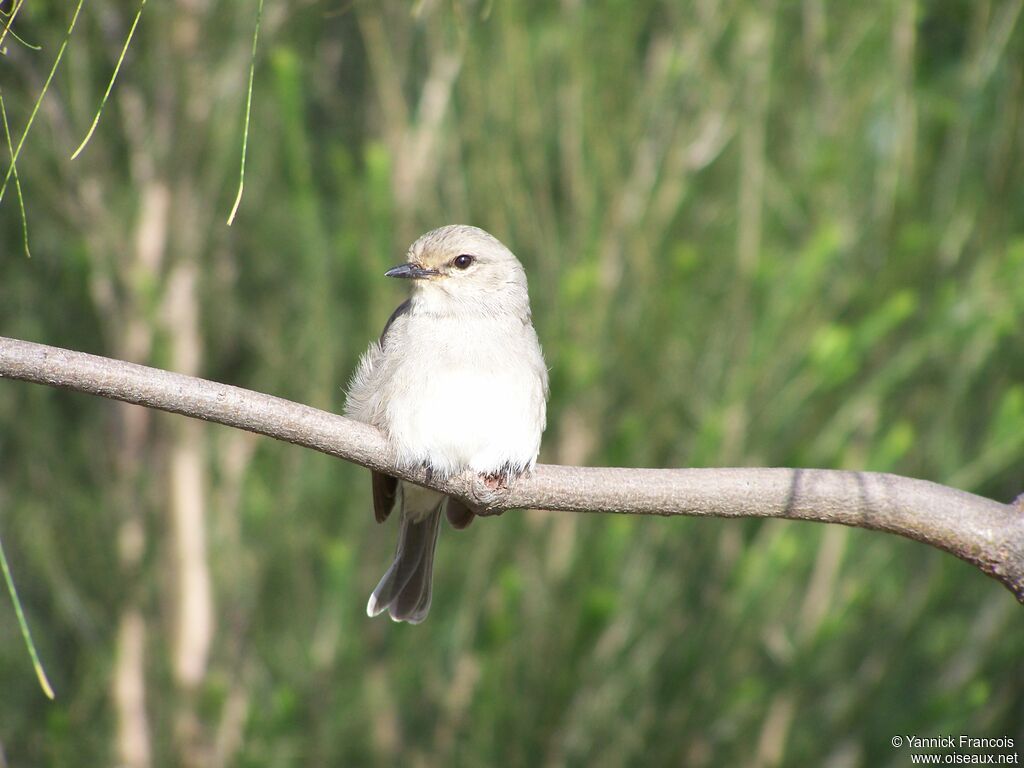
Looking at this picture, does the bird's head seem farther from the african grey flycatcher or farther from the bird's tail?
the bird's tail

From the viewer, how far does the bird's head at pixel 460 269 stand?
3.44 metres

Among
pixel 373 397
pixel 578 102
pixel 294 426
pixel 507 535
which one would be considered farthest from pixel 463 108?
pixel 294 426

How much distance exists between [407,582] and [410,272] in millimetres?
913

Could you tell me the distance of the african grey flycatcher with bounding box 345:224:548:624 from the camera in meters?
2.95

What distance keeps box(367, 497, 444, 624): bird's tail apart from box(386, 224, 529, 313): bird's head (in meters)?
0.68

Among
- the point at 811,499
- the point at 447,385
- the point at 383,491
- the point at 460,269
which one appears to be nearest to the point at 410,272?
the point at 460,269

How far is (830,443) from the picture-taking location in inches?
128

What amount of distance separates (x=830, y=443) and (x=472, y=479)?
1125 millimetres

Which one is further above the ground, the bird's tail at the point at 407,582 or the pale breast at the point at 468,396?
the pale breast at the point at 468,396

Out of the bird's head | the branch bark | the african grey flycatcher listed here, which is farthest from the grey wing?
the branch bark

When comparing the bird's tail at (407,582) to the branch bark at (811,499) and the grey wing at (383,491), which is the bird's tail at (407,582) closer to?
the grey wing at (383,491)

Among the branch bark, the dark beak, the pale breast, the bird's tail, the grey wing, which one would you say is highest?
the dark beak

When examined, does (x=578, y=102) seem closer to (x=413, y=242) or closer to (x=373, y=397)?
(x=413, y=242)

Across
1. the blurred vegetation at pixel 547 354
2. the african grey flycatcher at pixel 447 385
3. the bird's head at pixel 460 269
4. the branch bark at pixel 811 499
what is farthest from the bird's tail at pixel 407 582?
the branch bark at pixel 811 499
